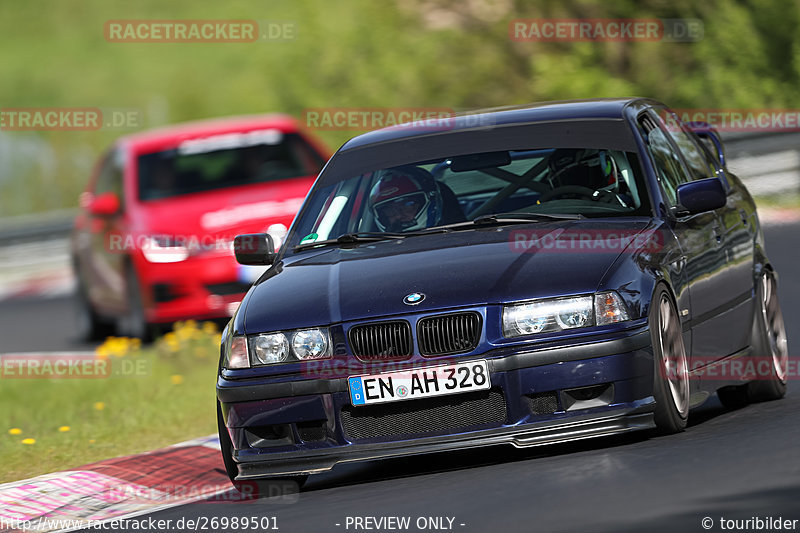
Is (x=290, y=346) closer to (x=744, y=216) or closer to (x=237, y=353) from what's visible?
(x=237, y=353)

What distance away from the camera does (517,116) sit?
8.52m

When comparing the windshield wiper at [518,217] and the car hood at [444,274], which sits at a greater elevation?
the windshield wiper at [518,217]

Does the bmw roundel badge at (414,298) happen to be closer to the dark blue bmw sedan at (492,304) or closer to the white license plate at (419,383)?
the dark blue bmw sedan at (492,304)

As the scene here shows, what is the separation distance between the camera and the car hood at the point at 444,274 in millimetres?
6812

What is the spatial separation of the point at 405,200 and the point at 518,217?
0.68 m

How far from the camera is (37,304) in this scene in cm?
2259

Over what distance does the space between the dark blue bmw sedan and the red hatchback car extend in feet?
19.4

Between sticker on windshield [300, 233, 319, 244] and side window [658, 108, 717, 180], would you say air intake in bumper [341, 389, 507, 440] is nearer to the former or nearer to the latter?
sticker on windshield [300, 233, 319, 244]

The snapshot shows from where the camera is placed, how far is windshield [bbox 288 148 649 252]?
7.82 meters

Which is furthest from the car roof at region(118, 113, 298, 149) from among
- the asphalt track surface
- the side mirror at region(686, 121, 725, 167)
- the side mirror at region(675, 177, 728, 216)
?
the side mirror at region(675, 177, 728, 216)

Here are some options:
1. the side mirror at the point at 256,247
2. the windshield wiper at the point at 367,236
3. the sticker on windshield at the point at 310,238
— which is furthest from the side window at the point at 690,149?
the side mirror at the point at 256,247

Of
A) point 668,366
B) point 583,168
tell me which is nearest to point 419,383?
point 668,366

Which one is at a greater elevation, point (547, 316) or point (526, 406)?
point (547, 316)

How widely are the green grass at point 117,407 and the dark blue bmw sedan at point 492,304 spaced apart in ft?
6.16
